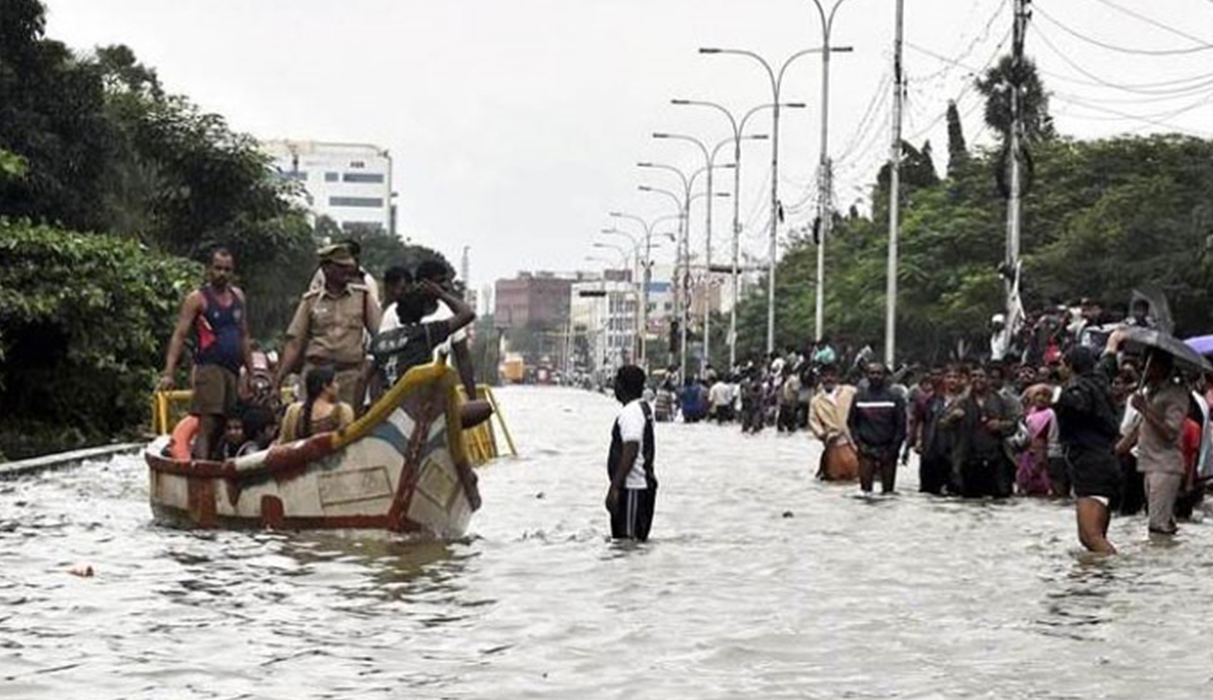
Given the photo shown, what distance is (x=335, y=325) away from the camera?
50.6ft

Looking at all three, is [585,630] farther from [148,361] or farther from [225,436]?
[148,361]

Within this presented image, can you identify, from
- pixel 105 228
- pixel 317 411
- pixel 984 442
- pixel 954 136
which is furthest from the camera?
pixel 954 136

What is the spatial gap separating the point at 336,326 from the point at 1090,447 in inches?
208

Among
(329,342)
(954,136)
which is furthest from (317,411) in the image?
(954,136)

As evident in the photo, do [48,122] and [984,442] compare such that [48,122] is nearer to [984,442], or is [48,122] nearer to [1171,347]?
[984,442]

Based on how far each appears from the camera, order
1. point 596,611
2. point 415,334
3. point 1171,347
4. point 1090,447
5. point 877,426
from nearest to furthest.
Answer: point 596,611 < point 415,334 < point 1090,447 < point 1171,347 < point 877,426

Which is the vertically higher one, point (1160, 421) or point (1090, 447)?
point (1160, 421)

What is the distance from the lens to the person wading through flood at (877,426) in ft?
74.8

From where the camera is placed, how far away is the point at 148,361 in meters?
29.1

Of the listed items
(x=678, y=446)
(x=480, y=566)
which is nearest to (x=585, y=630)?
→ (x=480, y=566)

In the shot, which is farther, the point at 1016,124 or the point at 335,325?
the point at 1016,124

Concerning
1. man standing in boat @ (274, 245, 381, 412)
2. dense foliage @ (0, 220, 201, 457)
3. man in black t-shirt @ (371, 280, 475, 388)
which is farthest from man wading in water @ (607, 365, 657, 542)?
dense foliage @ (0, 220, 201, 457)

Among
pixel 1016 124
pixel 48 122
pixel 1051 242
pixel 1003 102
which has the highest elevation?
pixel 1003 102

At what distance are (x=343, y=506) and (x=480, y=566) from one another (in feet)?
4.86
